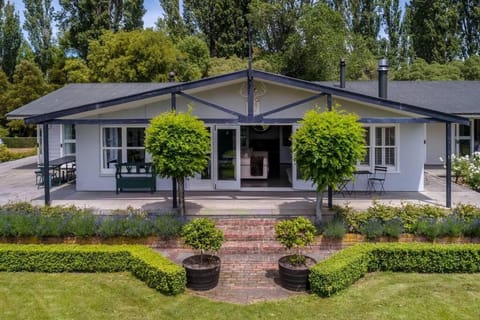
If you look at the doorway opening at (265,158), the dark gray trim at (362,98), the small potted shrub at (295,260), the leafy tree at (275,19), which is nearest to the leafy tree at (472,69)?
the leafy tree at (275,19)

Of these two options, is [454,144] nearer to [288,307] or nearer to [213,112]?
[213,112]

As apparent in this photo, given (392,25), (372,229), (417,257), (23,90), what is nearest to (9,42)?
(23,90)

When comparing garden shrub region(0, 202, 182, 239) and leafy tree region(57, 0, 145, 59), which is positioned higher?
leafy tree region(57, 0, 145, 59)

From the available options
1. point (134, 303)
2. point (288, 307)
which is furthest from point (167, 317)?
point (288, 307)

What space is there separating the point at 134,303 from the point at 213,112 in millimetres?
7212

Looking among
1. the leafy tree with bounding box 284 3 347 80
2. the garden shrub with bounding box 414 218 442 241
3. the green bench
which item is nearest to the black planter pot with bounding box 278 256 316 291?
the garden shrub with bounding box 414 218 442 241

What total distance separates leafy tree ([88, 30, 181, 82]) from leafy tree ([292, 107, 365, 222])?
19.3m

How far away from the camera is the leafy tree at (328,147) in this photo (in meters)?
8.27

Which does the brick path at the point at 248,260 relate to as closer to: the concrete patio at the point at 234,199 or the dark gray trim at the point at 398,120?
the concrete patio at the point at 234,199

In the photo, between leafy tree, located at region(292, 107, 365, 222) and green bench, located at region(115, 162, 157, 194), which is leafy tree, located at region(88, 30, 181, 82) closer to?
green bench, located at region(115, 162, 157, 194)

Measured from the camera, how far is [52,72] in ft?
111

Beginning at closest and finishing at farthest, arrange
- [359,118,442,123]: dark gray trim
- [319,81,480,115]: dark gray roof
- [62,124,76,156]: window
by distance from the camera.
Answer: [359,118,442,123]: dark gray trim → [319,81,480,115]: dark gray roof → [62,124,76,156]: window

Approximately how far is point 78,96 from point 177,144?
1165cm

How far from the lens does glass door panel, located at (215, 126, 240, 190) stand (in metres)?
12.5
